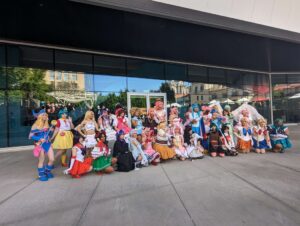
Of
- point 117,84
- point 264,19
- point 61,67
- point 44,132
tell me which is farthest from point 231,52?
point 44,132

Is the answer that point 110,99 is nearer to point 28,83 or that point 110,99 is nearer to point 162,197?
point 28,83

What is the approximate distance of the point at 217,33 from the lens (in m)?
9.67

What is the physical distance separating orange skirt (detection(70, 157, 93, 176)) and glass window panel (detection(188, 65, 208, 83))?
1044cm

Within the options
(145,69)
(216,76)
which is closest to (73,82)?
(145,69)

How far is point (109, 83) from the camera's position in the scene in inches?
468

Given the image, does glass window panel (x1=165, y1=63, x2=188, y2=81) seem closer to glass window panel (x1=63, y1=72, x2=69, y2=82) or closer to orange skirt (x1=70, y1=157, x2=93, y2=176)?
glass window panel (x1=63, y1=72, x2=69, y2=82)

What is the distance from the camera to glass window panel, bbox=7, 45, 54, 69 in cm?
981

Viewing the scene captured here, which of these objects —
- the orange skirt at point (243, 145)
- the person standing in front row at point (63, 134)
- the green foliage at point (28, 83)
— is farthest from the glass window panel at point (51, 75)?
the orange skirt at point (243, 145)

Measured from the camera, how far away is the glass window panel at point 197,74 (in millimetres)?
14109

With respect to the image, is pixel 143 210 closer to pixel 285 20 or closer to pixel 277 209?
pixel 277 209

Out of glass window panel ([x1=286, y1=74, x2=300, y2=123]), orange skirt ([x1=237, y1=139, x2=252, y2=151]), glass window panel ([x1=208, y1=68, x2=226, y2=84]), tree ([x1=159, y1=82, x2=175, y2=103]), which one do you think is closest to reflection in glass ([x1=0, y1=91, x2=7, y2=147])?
tree ([x1=159, y1=82, x2=175, y2=103])

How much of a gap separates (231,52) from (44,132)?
11270mm

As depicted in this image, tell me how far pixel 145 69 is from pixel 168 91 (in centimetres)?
202

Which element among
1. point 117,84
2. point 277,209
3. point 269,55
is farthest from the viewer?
point 269,55
